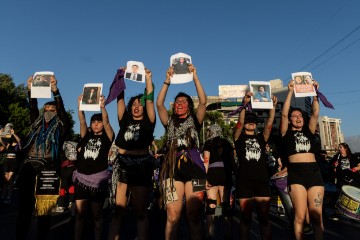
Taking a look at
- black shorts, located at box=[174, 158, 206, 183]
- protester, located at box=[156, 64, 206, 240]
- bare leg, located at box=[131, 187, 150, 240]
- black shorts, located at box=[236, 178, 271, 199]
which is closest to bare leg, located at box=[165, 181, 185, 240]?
protester, located at box=[156, 64, 206, 240]

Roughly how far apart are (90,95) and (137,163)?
4.42 ft

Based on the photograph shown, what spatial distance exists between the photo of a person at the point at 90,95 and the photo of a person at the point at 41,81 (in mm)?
542

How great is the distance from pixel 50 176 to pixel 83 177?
0.45 meters

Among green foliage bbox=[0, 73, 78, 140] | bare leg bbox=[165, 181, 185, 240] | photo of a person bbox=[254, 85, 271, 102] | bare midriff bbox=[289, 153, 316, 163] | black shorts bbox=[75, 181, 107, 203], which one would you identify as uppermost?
green foliage bbox=[0, 73, 78, 140]

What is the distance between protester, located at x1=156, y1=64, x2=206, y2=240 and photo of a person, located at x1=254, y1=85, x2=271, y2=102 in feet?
3.73

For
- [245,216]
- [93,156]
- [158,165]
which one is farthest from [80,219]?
[245,216]

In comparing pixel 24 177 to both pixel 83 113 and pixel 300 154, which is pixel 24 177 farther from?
pixel 300 154

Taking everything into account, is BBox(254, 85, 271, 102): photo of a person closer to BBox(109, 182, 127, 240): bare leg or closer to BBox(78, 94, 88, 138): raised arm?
BBox(109, 182, 127, 240): bare leg

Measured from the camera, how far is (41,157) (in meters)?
4.25

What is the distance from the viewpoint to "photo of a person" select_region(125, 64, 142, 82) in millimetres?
4039

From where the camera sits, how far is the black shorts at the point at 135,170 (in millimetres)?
3861

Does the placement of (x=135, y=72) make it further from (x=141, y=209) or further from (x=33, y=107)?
(x=141, y=209)

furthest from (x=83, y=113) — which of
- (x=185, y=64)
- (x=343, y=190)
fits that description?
(x=343, y=190)

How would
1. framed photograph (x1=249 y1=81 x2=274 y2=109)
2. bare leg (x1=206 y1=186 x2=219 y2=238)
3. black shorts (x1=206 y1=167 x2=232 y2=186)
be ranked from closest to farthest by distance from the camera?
framed photograph (x1=249 y1=81 x2=274 y2=109)
bare leg (x1=206 y1=186 x2=219 y2=238)
black shorts (x1=206 y1=167 x2=232 y2=186)
